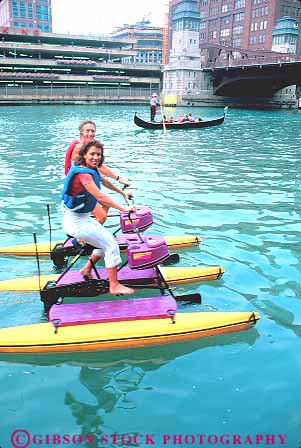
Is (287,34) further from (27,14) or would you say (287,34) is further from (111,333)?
(111,333)

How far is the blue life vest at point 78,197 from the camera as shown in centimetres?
500

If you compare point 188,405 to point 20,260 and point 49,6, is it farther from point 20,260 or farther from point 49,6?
point 49,6

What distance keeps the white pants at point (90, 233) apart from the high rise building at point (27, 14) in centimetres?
14245

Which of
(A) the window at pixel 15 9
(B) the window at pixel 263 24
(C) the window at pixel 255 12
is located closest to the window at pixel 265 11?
(B) the window at pixel 263 24

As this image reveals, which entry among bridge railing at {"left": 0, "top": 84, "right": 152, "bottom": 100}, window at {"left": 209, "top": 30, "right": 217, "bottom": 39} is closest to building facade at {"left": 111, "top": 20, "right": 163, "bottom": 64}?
window at {"left": 209, "top": 30, "right": 217, "bottom": 39}

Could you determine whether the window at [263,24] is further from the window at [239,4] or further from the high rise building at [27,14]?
the high rise building at [27,14]

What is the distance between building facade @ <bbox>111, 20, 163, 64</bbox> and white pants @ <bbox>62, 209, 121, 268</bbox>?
167501 millimetres

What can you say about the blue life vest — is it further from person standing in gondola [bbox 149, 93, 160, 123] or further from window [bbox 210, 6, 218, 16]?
window [bbox 210, 6, 218, 16]

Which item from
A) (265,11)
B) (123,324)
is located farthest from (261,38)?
(123,324)

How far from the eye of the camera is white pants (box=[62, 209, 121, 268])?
5266mm

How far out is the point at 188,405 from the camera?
4.23m

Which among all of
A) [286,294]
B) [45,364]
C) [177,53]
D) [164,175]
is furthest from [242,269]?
[177,53]

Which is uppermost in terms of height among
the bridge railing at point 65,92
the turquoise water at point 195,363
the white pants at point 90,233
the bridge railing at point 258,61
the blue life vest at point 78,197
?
the bridge railing at point 258,61

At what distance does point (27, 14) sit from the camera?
132 metres
